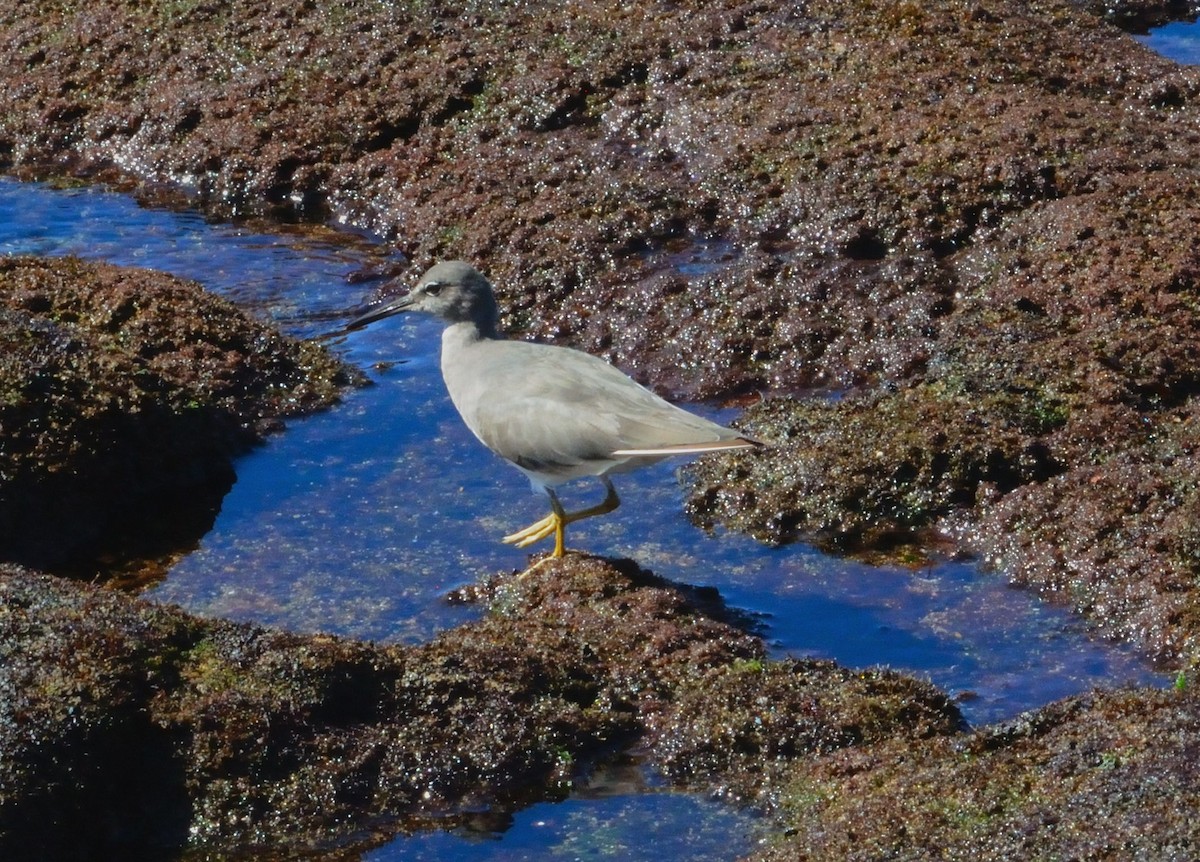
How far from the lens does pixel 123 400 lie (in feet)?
23.3

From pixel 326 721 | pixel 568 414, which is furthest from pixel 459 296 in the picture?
pixel 326 721

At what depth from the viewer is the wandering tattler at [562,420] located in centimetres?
609

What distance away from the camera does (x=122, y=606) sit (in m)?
5.14

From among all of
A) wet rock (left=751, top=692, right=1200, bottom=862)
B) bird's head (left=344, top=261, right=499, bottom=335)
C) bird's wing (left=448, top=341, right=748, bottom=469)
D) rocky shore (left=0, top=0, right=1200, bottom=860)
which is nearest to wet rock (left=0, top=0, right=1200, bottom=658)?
rocky shore (left=0, top=0, right=1200, bottom=860)

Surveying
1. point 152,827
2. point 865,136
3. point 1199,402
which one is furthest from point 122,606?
point 865,136

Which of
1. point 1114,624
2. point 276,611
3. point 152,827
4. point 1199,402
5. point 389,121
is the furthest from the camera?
point 389,121

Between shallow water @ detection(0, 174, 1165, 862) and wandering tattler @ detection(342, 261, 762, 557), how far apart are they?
346mm

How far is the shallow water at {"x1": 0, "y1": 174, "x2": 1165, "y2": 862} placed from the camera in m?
4.82

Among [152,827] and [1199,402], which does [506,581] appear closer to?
[152,827]

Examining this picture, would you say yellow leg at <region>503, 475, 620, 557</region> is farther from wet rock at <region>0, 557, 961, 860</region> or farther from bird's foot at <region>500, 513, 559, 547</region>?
wet rock at <region>0, 557, 961, 860</region>

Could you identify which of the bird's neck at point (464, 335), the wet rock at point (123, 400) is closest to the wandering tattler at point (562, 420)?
the bird's neck at point (464, 335)

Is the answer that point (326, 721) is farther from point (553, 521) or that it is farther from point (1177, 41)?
point (1177, 41)

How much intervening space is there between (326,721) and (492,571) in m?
1.61

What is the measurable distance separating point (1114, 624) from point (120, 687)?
130 inches
